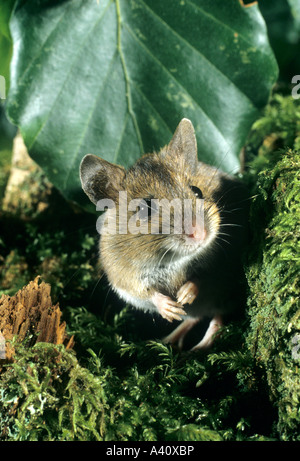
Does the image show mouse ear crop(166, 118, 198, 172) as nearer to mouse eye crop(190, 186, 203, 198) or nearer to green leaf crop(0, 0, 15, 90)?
mouse eye crop(190, 186, 203, 198)

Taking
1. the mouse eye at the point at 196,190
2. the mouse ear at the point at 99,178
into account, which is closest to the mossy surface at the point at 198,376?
the mouse eye at the point at 196,190

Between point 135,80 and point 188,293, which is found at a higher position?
point 135,80

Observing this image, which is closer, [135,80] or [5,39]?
[135,80]

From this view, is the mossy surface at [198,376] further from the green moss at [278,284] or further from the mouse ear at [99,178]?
the mouse ear at [99,178]

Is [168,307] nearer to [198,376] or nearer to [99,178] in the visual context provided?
[198,376]

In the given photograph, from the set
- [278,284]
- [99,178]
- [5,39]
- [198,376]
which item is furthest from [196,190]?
[5,39]
